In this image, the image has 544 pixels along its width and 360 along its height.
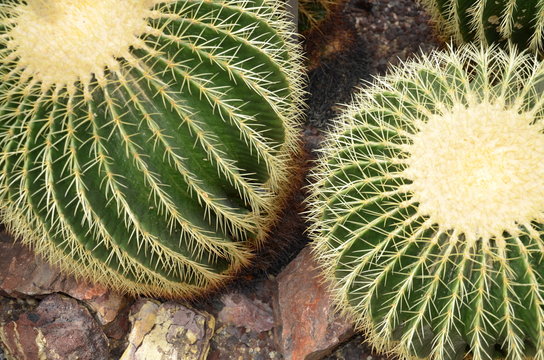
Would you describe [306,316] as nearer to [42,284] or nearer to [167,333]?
[167,333]

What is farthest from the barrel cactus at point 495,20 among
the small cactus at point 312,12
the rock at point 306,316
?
the rock at point 306,316

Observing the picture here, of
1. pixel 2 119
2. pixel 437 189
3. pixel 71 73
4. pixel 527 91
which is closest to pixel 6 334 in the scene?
pixel 2 119

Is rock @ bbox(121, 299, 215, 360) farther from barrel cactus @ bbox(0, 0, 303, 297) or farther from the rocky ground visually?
barrel cactus @ bbox(0, 0, 303, 297)

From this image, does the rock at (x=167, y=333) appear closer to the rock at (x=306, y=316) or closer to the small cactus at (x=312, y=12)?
the rock at (x=306, y=316)

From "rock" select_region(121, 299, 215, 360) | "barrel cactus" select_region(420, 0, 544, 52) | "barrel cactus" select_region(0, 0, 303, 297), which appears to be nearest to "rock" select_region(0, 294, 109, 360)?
"rock" select_region(121, 299, 215, 360)

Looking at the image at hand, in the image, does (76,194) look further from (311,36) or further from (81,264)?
(311,36)
